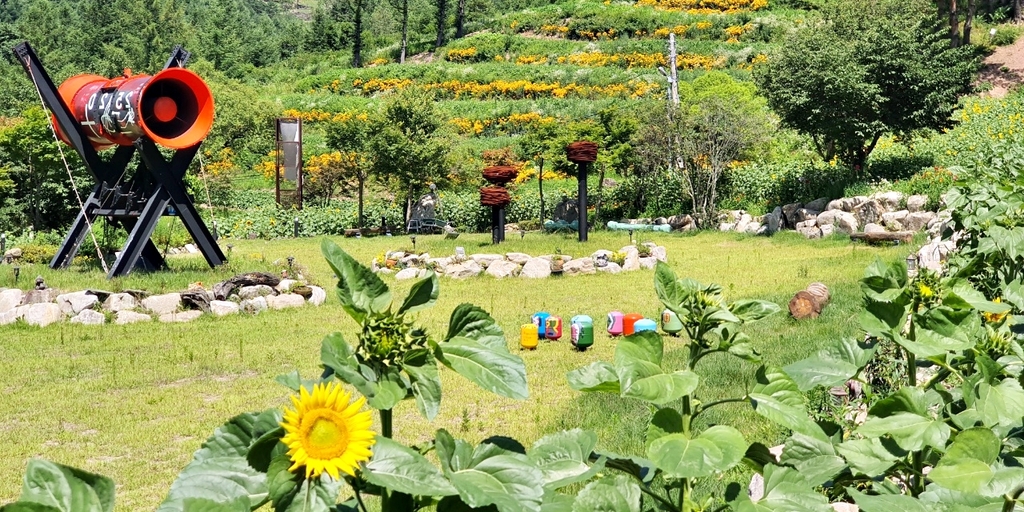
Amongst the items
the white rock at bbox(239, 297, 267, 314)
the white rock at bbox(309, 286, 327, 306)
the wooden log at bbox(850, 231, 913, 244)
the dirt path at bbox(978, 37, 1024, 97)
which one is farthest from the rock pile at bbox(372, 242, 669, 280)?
the dirt path at bbox(978, 37, 1024, 97)

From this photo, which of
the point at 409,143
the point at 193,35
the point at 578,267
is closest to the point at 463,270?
the point at 578,267

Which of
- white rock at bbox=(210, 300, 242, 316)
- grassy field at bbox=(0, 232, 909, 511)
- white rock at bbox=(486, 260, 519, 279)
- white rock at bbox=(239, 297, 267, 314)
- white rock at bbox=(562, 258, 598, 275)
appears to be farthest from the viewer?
white rock at bbox=(562, 258, 598, 275)

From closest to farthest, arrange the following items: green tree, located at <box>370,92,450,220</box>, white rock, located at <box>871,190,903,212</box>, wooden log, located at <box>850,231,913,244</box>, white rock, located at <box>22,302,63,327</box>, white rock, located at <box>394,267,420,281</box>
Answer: white rock, located at <box>22,302,63,327</box>, white rock, located at <box>394,267,420,281</box>, wooden log, located at <box>850,231,913,244</box>, white rock, located at <box>871,190,903,212</box>, green tree, located at <box>370,92,450,220</box>

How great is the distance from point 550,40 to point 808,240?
38045 millimetres

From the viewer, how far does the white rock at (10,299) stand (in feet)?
33.8

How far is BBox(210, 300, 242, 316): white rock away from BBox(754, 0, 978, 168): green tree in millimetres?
12389

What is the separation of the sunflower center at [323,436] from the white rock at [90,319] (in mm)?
10226

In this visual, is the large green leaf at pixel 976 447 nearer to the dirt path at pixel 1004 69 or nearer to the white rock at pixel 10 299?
the white rock at pixel 10 299

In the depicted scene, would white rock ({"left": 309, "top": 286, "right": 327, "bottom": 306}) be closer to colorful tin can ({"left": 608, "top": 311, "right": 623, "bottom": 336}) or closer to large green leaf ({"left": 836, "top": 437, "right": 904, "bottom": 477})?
colorful tin can ({"left": 608, "top": 311, "right": 623, "bottom": 336})

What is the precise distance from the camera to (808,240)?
→ 1627 centimetres

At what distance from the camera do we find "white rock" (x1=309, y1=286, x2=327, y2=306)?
37.5 feet

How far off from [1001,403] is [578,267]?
39.4ft

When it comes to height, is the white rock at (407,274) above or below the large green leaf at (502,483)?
below

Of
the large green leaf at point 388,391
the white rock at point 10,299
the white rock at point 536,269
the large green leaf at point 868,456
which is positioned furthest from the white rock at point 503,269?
the large green leaf at point 388,391
